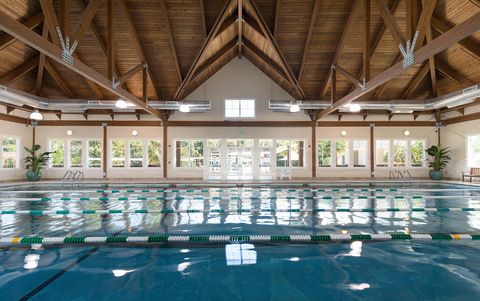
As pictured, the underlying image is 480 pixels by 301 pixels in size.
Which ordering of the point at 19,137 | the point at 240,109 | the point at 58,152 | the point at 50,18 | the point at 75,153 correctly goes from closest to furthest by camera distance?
the point at 50,18
the point at 19,137
the point at 240,109
the point at 58,152
the point at 75,153

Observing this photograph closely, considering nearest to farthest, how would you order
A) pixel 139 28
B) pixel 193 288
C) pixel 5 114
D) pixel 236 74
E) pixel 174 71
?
pixel 193 288, pixel 139 28, pixel 174 71, pixel 5 114, pixel 236 74

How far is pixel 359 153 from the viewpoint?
16.0 metres

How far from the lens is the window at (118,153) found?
51.9 feet

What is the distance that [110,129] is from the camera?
51.7 ft

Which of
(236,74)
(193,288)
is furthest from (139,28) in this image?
(193,288)

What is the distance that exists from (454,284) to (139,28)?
11.3m

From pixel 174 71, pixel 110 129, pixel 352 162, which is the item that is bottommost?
pixel 352 162

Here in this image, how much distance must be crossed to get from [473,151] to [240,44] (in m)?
12.9

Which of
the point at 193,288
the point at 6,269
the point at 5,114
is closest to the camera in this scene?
the point at 193,288

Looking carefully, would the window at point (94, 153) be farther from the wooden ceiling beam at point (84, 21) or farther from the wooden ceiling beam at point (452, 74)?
the wooden ceiling beam at point (452, 74)

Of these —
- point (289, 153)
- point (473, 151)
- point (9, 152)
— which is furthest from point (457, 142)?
point (9, 152)

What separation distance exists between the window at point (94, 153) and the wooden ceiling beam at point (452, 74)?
57.6 feet

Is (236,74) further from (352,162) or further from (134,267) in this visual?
(134,267)

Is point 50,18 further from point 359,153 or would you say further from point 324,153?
point 359,153
